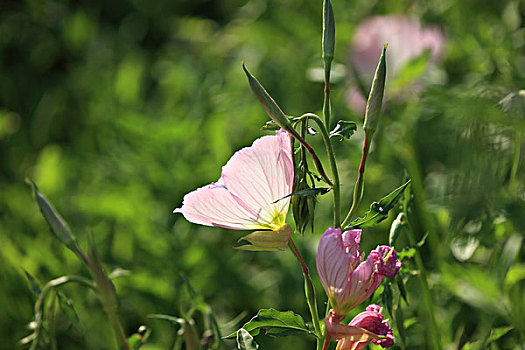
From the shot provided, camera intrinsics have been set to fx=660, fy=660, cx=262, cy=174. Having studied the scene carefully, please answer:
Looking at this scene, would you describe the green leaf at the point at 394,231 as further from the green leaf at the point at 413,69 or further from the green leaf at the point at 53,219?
the green leaf at the point at 413,69

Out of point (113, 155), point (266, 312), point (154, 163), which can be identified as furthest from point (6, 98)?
point (266, 312)

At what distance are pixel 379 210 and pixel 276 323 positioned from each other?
0.10 m

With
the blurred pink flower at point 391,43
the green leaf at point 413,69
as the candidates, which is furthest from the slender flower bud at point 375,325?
the blurred pink flower at point 391,43

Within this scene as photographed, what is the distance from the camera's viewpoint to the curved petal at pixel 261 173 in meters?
0.43

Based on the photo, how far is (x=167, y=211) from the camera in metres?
1.09

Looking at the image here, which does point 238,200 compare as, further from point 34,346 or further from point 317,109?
point 317,109

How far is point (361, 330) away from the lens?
1.33 feet

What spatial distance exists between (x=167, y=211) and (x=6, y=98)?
90cm

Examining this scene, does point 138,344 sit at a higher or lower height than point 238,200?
lower

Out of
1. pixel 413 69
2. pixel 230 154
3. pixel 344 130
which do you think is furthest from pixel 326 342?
pixel 230 154

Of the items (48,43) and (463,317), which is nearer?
(463,317)

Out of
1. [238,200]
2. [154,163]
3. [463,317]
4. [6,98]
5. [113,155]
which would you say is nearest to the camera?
[238,200]

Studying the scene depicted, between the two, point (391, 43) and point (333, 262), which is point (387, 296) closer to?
point (333, 262)

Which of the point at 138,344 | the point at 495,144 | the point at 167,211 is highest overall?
the point at 495,144
